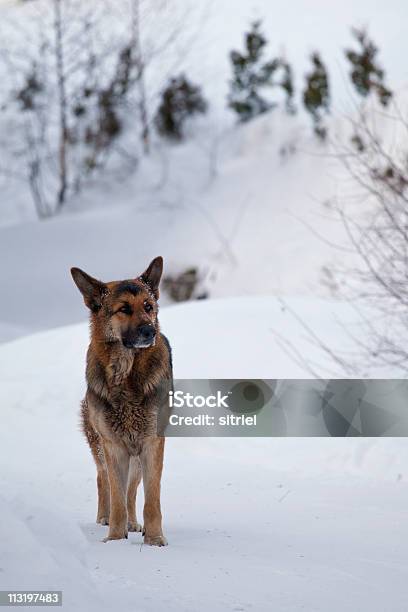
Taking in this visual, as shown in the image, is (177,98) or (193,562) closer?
(193,562)

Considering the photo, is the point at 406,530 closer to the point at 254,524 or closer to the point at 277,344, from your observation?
the point at 254,524

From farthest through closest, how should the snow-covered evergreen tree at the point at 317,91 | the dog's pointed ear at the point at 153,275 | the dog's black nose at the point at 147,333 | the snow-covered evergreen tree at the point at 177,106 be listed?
the snow-covered evergreen tree at the point at 177,106 → the snow-covered evergreen tree at the point at 317,91 → the dog's pointed ear at the point at 153,275 → the dog's black nose at the point at 147,333

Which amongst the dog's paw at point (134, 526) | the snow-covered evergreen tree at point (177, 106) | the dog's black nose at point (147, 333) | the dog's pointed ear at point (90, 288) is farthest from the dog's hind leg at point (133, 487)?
the snow-covered evergreen tree at point (177, 106)

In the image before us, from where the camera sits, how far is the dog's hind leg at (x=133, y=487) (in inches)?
197

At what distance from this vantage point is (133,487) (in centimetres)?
513

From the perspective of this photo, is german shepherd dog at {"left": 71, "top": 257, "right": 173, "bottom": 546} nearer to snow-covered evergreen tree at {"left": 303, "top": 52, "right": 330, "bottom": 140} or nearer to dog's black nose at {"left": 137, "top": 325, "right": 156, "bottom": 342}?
dog's black nose at {"left": 137, "top": 325, "right": 156, "bottom": 342}

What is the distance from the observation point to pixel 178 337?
1061cm

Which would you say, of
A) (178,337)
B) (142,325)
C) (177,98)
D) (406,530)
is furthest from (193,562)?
(177,98)

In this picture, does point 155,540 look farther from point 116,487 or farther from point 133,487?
point 133,487

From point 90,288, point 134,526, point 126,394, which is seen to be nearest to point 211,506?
point 134,526

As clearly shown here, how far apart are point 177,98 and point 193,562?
2438 cm

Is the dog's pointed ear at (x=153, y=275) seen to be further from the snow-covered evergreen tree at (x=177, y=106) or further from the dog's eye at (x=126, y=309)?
the snow-covered evergreen tree at (x=177, y=106)

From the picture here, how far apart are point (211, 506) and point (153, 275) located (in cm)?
210

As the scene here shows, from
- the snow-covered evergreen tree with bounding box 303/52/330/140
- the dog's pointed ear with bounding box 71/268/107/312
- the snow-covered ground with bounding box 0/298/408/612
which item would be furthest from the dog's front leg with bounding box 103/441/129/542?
the snow-covered evergreen tree with bounding box 303/52/330/140
